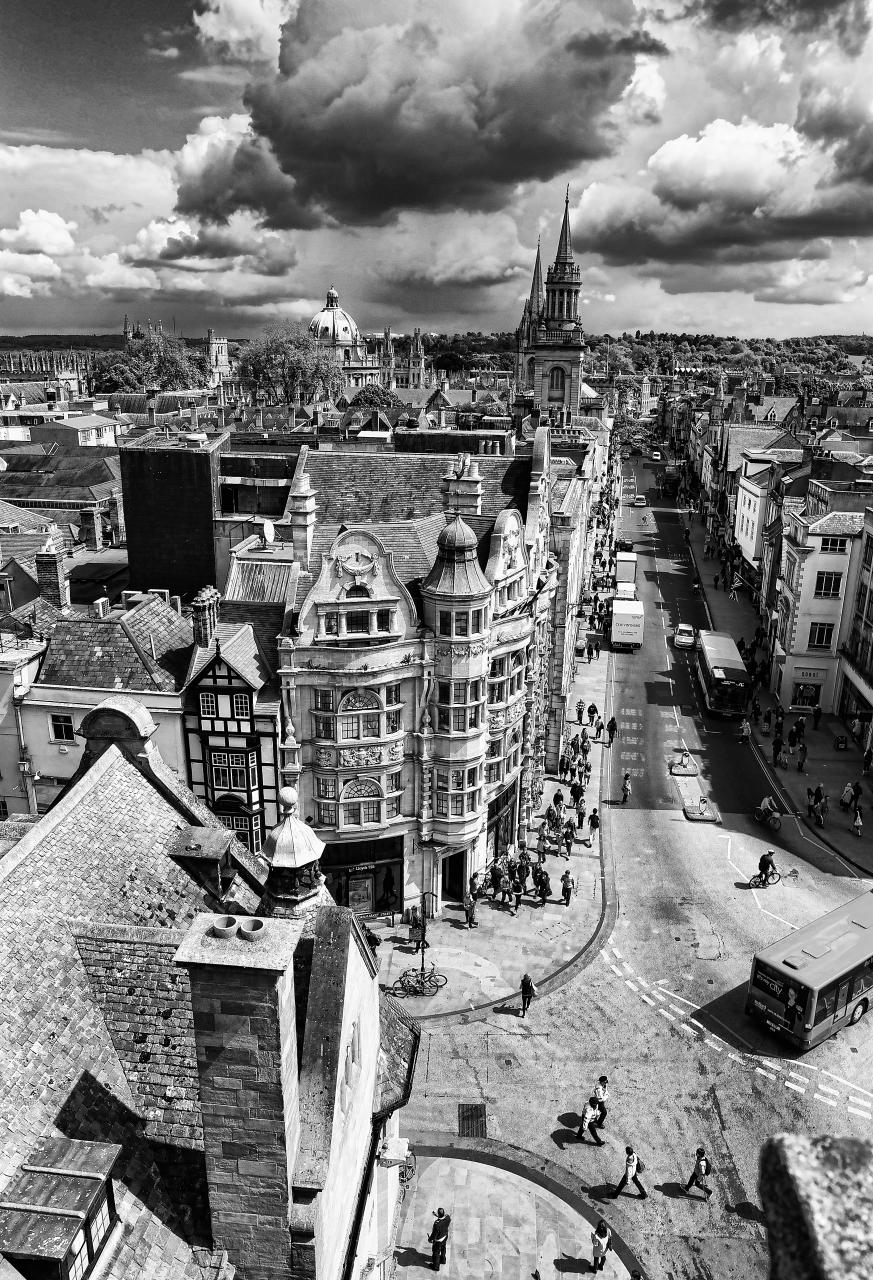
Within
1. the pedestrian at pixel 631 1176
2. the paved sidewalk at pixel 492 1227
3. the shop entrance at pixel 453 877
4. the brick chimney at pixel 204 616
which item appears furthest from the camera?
the shop entrance at pixel 453 877

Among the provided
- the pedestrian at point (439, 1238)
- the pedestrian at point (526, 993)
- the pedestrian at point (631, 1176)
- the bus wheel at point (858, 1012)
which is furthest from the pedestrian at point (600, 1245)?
the bus wheel at point (858, 1012)

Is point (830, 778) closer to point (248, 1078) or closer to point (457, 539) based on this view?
point (457, 539)

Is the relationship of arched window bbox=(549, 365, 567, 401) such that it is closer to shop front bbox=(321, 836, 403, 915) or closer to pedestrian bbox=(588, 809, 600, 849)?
pedestrian bbox=(588, 809, 600, 849)

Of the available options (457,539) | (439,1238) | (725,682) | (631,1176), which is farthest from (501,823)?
(725,682)

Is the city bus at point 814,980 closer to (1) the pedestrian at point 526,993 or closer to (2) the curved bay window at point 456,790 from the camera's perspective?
(1) the pedestrian at point 526,993

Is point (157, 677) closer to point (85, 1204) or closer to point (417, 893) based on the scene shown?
point (417, 893)

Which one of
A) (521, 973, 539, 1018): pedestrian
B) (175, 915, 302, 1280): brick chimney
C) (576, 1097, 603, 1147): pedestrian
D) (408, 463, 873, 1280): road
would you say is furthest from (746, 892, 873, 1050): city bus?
(175, 915, 302, 1280): brick chimney
